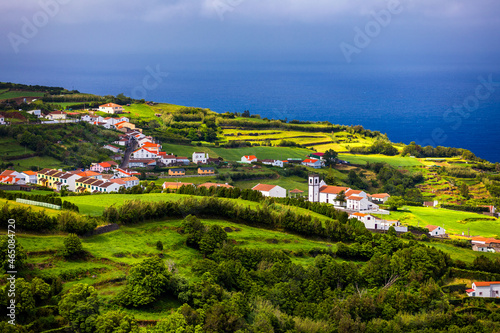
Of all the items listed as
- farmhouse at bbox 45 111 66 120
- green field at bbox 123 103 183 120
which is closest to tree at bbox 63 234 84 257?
farmhouse at bbox 45 111 66 120

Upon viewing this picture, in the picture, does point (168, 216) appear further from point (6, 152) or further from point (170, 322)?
point (6, 152)

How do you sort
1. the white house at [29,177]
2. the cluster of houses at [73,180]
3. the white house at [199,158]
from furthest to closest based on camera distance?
the white house at [199,158] → the white house at [29,177] → the cluster of houses at [73,180]

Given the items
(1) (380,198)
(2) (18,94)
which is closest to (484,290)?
(1) (380,198)

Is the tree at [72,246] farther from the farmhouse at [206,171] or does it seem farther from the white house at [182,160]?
the white house at [182,160]

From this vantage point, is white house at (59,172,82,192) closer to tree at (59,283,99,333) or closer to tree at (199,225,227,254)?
tree at (199,225,227,254)

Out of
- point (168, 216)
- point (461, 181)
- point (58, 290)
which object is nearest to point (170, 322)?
point (58, 290)

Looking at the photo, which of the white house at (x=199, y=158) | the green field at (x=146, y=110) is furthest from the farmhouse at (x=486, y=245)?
the green field at (x=146, y=110)
